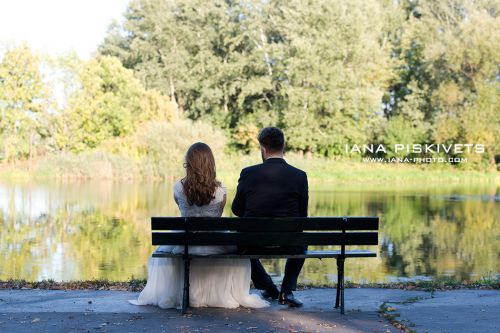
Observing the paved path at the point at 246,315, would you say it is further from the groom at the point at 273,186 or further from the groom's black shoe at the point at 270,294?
the groom at the point at 273,186

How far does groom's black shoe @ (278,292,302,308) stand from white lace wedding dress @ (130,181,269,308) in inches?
6.4

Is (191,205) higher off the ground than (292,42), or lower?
lower

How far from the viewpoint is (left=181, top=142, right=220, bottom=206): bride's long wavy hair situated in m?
5.84

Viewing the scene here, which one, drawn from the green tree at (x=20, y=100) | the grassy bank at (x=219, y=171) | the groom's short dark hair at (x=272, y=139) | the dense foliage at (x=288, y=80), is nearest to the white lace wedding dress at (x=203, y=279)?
the groom's short dark hair at (x=272, y=139)

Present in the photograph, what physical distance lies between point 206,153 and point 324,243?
3.81 ft

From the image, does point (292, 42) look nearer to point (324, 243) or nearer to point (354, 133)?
point (354, 133)

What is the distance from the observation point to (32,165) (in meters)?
40.8

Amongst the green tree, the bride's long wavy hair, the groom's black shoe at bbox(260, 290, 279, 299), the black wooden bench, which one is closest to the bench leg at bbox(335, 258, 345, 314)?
the black wooden bench

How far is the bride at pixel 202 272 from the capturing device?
5.94 m

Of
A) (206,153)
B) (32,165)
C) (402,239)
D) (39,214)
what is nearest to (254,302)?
(206,153)

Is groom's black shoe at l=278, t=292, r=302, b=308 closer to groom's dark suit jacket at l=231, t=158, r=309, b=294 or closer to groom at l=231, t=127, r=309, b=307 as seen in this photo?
groom at l=231, t=127, r=309, b=307

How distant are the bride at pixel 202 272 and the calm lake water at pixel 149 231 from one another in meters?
4.28

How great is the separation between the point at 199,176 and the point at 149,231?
428 inches

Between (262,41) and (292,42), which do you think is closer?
(292,42)
